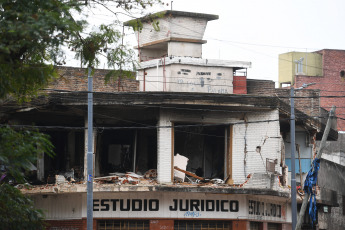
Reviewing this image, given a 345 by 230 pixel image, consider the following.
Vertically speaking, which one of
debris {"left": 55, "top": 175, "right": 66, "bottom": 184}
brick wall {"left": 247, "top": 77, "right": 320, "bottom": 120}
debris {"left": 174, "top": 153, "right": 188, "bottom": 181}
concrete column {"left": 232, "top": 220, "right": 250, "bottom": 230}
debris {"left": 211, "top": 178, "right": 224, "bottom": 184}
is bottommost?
concrete column {"left": 232, "top": 220, "right": 250, "bottom": 230}

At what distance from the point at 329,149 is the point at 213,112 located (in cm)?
1780

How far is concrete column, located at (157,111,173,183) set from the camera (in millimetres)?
24828

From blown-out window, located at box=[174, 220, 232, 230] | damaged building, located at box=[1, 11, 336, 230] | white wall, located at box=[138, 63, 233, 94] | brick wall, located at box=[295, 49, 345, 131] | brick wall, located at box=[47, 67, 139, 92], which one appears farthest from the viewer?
brick wall, located at box=[295, 49, 345, 131]

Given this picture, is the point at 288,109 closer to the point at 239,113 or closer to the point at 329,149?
the point at 239,113

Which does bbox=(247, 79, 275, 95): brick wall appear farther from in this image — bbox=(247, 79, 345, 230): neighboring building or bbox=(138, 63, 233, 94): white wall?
bbox=(138, 63, 233, 94): white wall

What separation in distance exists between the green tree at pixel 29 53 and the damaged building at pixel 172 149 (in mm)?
10217

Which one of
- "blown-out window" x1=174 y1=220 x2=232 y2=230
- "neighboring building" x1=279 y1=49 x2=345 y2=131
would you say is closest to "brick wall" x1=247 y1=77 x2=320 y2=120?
"blown-out window" x1=174 y1=220 x2=232 y2=230

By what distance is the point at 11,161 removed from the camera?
10.6m

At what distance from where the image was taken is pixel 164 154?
978 inches

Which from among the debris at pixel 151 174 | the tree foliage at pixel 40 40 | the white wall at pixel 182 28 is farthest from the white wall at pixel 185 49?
the tree foliage at pixel 40 40

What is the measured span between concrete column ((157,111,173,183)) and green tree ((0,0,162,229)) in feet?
38.8

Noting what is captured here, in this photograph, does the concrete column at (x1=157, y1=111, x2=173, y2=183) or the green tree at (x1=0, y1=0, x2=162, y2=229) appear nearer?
the green tree at (x1=0, y1=0, x2=162, y2=229)

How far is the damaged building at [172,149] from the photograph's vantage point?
80.6ft

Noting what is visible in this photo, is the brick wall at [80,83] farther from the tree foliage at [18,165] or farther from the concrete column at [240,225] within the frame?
the tree foliage at [18,165]
